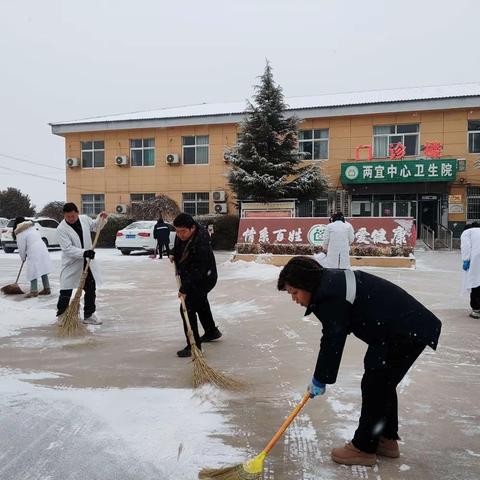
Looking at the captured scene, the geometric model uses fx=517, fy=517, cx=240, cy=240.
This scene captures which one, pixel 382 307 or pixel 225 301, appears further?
pixel 225 301

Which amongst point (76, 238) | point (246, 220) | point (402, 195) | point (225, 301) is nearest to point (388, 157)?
point (402, 195)

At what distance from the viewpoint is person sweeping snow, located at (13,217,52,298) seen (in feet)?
30.2

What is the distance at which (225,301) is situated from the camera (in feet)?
28.7

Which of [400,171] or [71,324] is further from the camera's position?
[400,171]

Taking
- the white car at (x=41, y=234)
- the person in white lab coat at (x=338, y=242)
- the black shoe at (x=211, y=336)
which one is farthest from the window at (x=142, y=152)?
the black shoe at (x=211, y=336)

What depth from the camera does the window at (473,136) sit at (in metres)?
23.0

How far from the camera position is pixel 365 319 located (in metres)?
2.88

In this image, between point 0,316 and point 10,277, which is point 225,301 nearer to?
point 0,316

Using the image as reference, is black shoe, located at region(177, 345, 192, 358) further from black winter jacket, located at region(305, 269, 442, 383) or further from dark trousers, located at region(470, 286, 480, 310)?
dark trousers, located at region(470, 286, 480, 310)

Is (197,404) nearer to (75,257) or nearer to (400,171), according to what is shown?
(75,257)

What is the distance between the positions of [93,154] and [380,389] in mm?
27726

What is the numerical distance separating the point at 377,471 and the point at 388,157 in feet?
74.1

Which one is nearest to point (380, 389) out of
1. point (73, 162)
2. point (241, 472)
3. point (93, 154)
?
point (241, 472)

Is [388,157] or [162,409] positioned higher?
[388,157]
